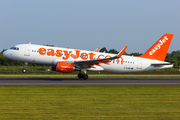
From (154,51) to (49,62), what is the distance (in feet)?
54.5

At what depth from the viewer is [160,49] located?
1444 inches

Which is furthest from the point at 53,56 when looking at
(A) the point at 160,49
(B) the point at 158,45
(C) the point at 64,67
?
(A) the point at 160,49

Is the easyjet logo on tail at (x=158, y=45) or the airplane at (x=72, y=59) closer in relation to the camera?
the airplane at (x=72, y=59)

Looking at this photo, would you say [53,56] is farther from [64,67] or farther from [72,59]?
[64,67]

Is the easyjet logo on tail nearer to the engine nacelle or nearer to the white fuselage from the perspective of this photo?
the white fuselage

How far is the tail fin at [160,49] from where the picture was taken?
36.6 metres
